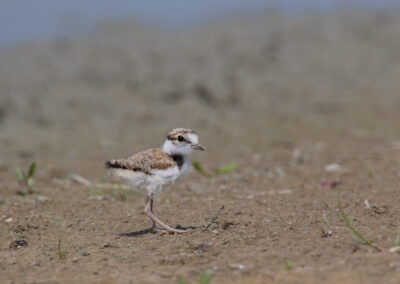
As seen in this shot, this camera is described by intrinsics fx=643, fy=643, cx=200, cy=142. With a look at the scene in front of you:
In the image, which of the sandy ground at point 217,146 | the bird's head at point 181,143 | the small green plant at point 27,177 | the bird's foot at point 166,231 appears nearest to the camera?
the sandy ground at point 217,146

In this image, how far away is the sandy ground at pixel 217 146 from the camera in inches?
147

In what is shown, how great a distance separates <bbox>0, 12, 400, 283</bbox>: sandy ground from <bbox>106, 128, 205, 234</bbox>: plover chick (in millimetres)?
354

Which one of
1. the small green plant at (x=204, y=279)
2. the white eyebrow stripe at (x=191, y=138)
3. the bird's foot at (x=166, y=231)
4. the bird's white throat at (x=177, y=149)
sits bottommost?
the small green plant at (x=204, y=279)

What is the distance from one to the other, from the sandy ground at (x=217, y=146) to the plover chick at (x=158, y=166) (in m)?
0.35

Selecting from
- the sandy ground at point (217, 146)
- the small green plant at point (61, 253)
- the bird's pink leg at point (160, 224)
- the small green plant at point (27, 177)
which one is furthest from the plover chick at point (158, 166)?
the small green plant at point (27, 177)

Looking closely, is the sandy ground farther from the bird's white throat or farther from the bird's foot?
the bird's white throat

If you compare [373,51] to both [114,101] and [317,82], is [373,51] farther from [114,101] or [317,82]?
[114,101]

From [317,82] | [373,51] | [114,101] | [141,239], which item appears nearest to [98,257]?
[141,239]

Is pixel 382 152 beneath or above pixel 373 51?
beneath

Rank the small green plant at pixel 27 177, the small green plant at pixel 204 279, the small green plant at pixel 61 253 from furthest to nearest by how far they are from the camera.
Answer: the small green plant at pixel 27 177 < the small green plant at pixel 61 253 < the small green plant at pixel 204 279

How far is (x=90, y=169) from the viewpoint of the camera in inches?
288

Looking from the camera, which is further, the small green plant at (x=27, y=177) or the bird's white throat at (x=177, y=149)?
the small green plant at (x=27, y=177)

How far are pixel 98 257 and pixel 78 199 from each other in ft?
5.95

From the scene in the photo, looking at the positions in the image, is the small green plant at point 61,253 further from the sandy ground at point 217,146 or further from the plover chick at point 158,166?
the plover chick at point 158,166
